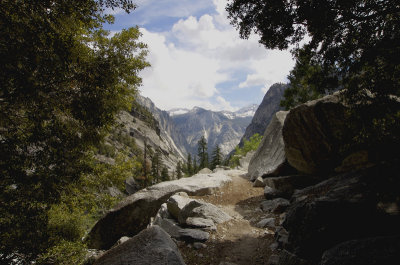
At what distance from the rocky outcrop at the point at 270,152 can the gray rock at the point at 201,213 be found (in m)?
5.90

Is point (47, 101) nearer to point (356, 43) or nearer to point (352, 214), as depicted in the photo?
point (352, 214)

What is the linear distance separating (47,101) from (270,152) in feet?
51.6

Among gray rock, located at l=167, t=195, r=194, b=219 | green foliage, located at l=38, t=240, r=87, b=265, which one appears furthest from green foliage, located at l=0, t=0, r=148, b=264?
gray rock, located at l=167, t=195, r=194, b=219

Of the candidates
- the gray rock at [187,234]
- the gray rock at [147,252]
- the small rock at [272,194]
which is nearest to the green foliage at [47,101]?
the gray rock at [147,252]

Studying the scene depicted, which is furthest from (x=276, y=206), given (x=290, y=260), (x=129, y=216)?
(x=129, y=216)

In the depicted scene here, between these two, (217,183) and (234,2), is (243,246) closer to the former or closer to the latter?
(217,183)

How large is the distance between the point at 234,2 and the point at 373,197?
7.63 metres

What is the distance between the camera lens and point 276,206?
10.2m

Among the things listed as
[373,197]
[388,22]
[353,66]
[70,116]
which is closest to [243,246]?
[373,197]

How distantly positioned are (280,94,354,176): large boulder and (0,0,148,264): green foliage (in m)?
8.51

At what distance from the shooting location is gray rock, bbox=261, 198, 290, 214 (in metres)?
10.0

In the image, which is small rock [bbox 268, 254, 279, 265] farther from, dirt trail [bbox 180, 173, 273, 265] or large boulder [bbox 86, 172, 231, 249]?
large boulder [bbox 86, 172, 231, 249]

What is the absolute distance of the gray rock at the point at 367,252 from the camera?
3512 millimetres

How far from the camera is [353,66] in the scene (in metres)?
6.03
